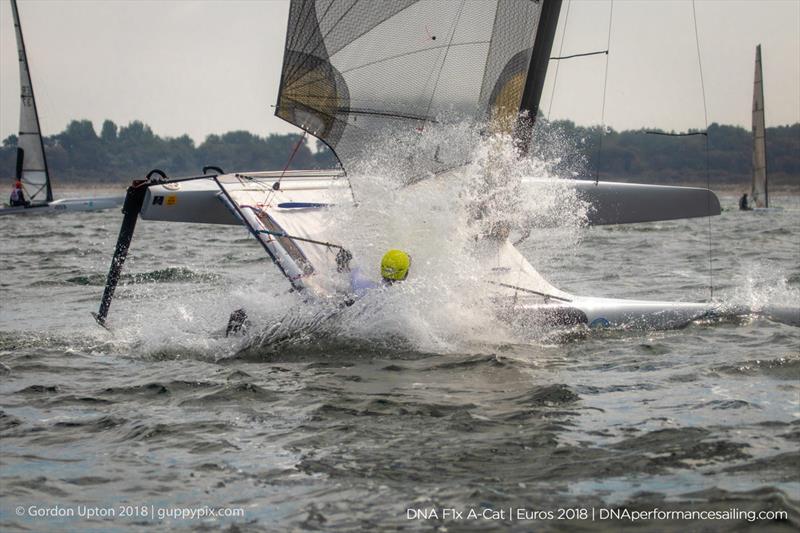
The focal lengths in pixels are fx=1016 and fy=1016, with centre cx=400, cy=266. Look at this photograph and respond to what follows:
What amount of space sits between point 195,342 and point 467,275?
1887mm

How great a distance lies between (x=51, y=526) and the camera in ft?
11.6

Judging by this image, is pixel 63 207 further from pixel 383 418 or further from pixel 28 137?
pixel 383 418

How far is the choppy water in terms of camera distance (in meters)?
3.69

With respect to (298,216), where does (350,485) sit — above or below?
below

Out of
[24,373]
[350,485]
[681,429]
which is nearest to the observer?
[350,485]

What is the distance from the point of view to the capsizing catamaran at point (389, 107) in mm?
7199

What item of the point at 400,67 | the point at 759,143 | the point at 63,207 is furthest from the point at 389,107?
the point at 759,143

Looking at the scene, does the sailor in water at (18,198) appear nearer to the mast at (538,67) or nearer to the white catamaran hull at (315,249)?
the white catamaran hull at (315,249)

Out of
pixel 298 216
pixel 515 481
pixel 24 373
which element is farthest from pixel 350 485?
pixel 298 216

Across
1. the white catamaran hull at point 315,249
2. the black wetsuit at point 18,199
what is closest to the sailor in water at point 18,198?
the black wetsuit at point 18,199

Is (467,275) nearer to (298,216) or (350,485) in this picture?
(298,216)

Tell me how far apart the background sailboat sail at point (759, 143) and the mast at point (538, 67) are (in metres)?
25.0

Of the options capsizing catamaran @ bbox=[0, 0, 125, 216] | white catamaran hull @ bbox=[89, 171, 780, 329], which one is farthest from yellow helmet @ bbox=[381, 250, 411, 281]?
capsizing catamaran @ bbox=[0, 0, 125, 216]

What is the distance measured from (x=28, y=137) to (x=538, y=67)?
23.5 metres
